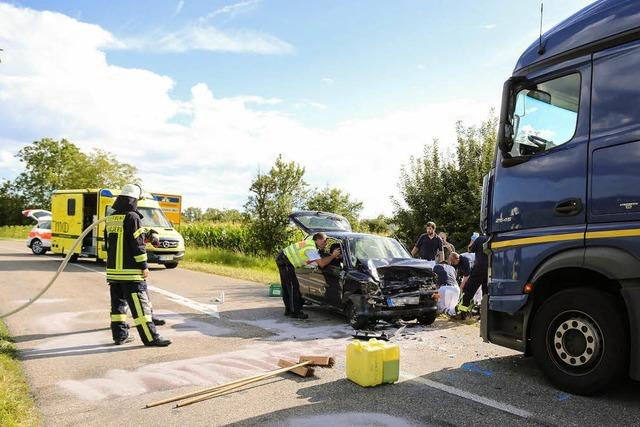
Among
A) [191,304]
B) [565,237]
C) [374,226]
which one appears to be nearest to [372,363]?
[565,237]

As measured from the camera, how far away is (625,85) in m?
4.51

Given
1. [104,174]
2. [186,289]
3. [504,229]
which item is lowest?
[186,289]

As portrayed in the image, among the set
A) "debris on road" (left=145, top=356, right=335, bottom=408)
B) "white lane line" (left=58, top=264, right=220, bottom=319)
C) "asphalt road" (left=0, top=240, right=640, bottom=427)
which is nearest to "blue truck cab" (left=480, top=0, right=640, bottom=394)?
"asphalt road" (left=0, top=240, right=640, bottom=427)

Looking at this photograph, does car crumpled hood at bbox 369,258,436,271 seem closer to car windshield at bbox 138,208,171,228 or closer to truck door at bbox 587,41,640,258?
truck door at bbox 587,41,640,258

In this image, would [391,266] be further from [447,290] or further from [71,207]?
[71,207]

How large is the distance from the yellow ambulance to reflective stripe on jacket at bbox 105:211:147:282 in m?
9.84

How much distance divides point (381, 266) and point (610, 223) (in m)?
3.97

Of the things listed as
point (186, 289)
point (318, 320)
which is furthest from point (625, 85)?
point (186, 289)

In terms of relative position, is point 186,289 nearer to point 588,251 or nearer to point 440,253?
point 440,253

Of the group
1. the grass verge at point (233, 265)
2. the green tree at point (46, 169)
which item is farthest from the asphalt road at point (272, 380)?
the green tree at point (46, 169)

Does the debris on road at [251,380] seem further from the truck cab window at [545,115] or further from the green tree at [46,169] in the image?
the green tree at [46,169]

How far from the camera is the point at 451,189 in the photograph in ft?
59.6

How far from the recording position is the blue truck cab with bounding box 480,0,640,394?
4414mm

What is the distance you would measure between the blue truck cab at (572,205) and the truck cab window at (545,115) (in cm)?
1
